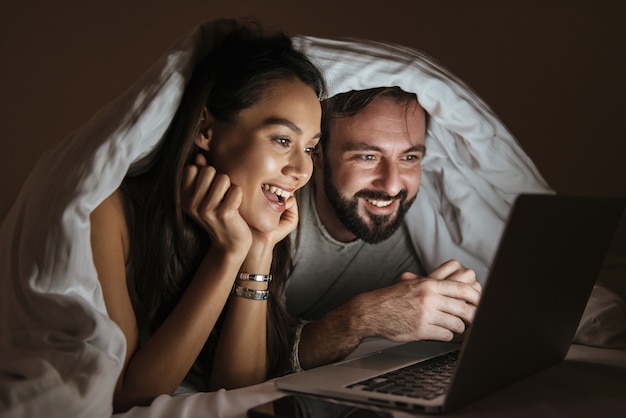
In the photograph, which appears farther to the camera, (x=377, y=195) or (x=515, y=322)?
(x=377, y=195)

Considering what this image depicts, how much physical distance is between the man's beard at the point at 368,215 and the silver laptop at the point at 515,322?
509 mm

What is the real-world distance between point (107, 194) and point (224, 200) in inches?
7.6

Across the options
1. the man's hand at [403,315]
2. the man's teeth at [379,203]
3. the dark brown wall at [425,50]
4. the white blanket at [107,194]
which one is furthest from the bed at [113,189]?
the dark brown wall at [425,50]

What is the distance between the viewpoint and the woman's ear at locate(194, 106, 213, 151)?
123cm

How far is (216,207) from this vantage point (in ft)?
3.79

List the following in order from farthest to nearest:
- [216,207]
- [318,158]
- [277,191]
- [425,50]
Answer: [425,50] → [318,158] → [277,191] → [216,207]

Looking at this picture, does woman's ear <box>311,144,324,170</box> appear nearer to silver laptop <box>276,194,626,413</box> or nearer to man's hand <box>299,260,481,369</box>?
man's hand <box>299,260,481,369</box>

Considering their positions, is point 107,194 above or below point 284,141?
below

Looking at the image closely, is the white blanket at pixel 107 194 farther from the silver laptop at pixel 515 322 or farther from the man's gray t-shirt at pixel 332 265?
the silver laptop at pixel 515 322

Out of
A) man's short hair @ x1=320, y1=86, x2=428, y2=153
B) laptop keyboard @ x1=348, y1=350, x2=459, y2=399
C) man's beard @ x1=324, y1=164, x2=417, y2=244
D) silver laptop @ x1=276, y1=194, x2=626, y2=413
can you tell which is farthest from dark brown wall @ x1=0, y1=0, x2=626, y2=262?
laptop keyboard @ x1=348, y1=350, x2=459, y2=399

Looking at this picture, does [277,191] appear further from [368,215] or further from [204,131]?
[368,215]

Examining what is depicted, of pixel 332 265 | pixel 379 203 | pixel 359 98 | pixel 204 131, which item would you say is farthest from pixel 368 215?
pixel 204 131

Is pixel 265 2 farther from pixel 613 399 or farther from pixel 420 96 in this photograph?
pixel 613 399

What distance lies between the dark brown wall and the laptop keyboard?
1.13 m
